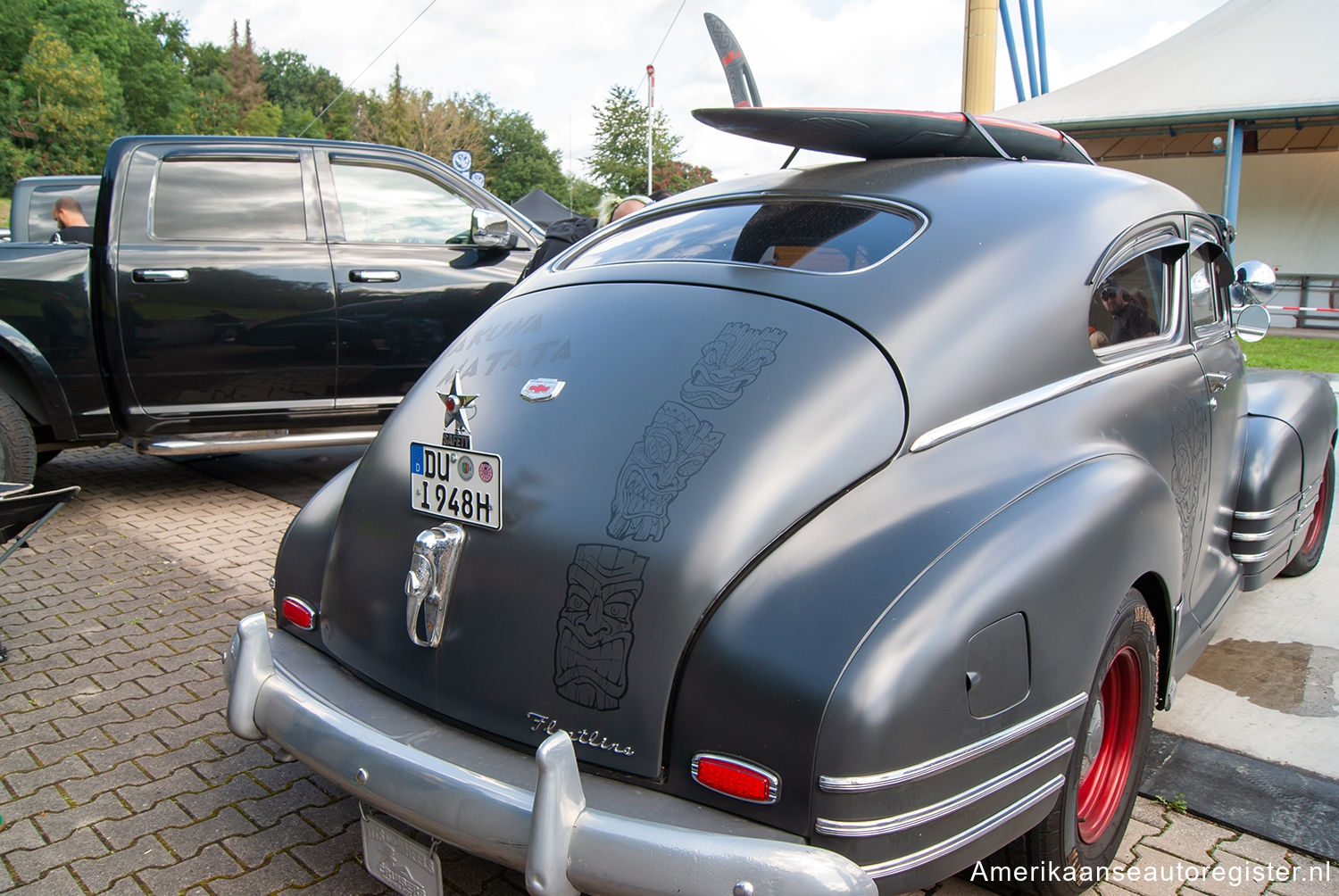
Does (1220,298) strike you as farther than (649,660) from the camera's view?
Yes

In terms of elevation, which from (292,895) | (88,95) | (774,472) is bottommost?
(292,895)

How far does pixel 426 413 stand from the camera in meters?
2.45

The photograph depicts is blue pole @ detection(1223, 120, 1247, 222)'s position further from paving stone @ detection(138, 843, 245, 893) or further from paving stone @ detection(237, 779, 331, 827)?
paving stone @ detection(138, 843, 245, 893)

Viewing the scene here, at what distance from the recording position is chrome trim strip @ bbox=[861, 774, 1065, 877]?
65.6 inches

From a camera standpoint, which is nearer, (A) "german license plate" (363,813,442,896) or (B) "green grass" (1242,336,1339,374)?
(A) "german license plate" (363,813,442,896)

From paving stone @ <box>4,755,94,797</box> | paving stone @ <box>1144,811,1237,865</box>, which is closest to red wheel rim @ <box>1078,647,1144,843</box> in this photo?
paving stone @ <box>1144,811,1237,865</box>

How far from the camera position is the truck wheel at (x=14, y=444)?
518 cm

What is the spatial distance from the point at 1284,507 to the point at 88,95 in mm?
59471

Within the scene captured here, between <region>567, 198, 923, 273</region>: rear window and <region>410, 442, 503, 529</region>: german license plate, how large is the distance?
0.81 meters

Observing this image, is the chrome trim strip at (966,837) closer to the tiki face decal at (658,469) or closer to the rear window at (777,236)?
the tiki face decal at (658,469)

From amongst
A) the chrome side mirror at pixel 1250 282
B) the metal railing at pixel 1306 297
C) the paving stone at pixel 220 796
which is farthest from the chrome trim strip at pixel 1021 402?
the metal railing at pixel 1306 297

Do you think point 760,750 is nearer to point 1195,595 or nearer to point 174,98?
point 1195,595

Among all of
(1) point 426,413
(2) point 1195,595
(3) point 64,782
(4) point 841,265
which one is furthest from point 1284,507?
(3) point 64,782

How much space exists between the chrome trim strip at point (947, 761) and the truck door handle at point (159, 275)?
4.97 m
